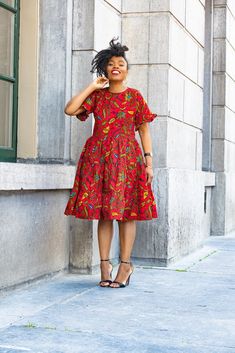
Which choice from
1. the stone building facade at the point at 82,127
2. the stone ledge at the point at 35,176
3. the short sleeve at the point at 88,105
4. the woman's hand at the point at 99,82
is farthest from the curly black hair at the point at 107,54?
the stone ledge at the point at 35,176

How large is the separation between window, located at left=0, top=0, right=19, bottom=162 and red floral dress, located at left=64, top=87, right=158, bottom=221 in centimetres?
63

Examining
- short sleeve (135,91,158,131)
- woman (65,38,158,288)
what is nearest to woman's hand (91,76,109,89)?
woman (65,38,158,288)

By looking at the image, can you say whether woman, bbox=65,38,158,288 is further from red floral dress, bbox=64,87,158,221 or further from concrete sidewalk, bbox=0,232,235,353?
concrete sidewalk, bbox=0,232,235,353

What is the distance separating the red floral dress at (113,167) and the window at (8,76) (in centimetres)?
63

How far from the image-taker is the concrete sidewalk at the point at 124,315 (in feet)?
14.1

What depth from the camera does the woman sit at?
618 cm

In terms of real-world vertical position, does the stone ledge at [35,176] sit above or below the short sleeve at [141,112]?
below

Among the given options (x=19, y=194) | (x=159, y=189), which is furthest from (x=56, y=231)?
(x=159, y=189)

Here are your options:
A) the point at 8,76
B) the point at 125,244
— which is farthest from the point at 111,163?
the point at 8,76

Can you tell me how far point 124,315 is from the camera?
5.13 m

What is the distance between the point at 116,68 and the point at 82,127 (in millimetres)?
956

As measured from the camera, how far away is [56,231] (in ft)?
22.0

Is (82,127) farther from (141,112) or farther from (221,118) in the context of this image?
(221,118)

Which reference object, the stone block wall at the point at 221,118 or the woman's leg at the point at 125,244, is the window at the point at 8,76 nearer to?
the woman's leg at the point at 125,244
